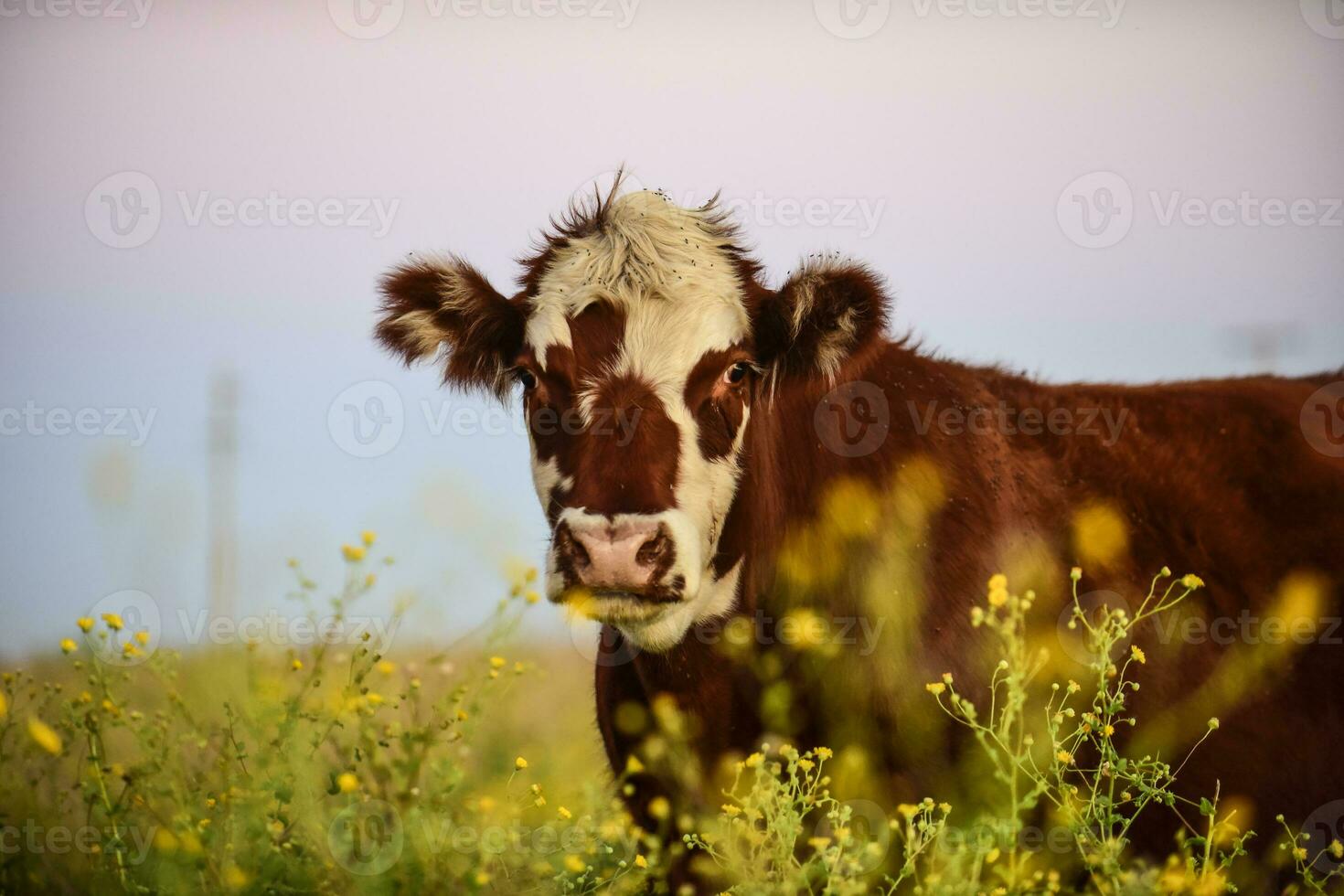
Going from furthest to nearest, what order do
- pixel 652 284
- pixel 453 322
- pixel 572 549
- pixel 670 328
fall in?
1. pixel 453 322
2. pixel 652 284
3. pixel 670 328
4. pixel 572 549

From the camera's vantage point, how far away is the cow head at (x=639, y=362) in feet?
14.3

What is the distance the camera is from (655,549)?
4.32 meters

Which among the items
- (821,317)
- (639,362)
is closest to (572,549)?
(639,362)

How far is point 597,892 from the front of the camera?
3.67m

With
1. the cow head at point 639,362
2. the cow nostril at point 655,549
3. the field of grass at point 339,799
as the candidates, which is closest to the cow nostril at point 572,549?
the cow head at point 639,362

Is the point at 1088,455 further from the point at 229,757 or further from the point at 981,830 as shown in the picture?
the point at 229,757

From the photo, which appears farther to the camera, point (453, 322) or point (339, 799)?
point (453, 322)

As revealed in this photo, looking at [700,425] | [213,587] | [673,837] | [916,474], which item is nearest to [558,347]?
[700,425]

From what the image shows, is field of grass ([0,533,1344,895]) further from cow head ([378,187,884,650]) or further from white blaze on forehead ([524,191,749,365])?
white blaze on forehead ([524,191,749,365])

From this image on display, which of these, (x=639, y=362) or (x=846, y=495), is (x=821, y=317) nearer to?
(x=846, y=495)

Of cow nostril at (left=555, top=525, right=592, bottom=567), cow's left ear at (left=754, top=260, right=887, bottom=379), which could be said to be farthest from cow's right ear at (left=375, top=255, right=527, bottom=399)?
cow nostril at (left=555, top=525, right=592, bottom=567)

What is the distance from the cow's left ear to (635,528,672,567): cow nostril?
3.96ft

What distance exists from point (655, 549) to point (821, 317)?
1.45 meters

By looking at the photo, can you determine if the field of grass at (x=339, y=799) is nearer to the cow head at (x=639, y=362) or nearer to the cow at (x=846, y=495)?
the cow head at (x=639, y=362)
